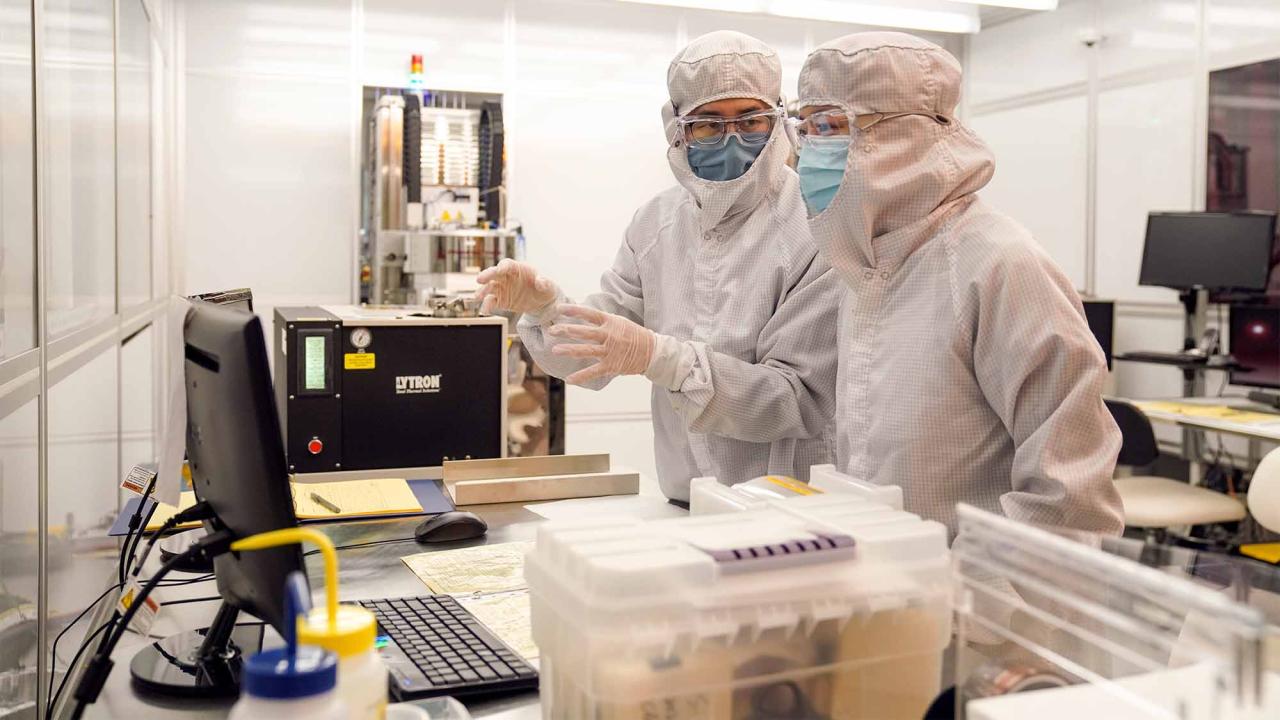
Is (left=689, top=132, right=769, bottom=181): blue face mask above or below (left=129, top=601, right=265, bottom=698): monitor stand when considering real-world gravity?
above

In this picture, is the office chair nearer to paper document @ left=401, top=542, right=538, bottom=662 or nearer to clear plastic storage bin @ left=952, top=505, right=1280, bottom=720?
paper document @ left=401, top=542, right=538, bottom=662

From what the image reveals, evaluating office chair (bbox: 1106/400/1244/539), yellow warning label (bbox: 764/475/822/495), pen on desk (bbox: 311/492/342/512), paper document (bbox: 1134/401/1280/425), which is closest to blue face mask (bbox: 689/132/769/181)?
pen on desk (bbox: 311/492/342/512)

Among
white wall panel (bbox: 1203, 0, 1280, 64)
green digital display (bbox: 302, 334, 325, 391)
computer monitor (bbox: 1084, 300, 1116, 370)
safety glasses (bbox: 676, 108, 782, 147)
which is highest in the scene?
white wall panel (bbox: 1203, 0, 1280, 64)

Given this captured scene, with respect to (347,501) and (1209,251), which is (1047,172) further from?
(347,501)

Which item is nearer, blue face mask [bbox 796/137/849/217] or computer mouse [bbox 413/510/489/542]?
blue face mask [bbox 796/137/849/217]

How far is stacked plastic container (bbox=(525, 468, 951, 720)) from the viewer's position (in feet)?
2.66

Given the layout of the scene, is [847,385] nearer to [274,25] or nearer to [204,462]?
[204,462]

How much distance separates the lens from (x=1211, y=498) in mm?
3971

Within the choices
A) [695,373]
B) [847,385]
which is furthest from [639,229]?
[847,385]

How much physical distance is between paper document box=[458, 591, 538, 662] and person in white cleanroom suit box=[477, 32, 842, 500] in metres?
0.49

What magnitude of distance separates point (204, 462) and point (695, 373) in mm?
895

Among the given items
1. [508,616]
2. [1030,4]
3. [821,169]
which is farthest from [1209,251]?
[508,616]

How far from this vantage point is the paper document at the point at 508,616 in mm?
1281

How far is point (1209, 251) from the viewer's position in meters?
4.81
